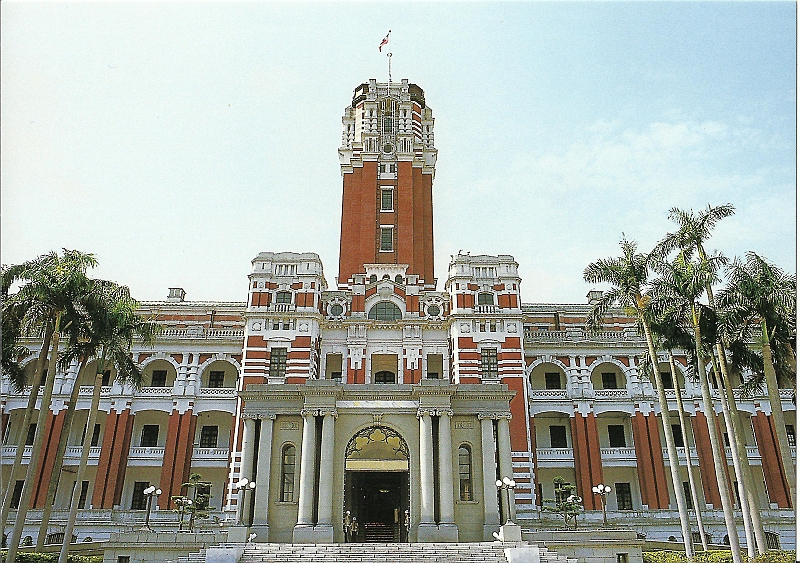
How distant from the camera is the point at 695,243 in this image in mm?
33250

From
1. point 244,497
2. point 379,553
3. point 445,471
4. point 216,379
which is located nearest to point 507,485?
point 445,471

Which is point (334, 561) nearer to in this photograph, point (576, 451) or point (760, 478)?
point (576, 451)

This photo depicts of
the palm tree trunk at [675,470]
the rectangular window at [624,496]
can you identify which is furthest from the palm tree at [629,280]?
the rectangular window at [624,496]

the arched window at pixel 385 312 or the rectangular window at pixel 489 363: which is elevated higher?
the arched window at pixel 385 312

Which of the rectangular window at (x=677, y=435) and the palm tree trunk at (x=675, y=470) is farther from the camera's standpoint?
the rectangular window at (x=677, y=435)

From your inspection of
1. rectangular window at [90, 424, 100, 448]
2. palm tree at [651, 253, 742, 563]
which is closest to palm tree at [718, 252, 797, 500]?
palm tree at [651, 253, 742, 563]

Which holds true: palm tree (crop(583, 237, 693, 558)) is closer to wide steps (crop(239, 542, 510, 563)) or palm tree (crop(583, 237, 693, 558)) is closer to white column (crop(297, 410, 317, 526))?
wide steps (crop(239, 542, 510, 563))

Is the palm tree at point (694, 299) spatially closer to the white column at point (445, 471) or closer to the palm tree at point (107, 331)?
the white column at point (445, 471)

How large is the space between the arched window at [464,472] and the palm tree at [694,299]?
36.7 feet

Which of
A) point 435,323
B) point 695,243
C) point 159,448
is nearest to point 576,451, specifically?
point 435,323

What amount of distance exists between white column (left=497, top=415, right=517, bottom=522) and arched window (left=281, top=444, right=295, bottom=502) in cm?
1009

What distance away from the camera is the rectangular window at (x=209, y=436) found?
5131cm

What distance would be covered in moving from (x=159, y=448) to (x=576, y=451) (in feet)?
99.0

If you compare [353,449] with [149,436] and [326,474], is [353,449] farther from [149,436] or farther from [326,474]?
[149,436]
